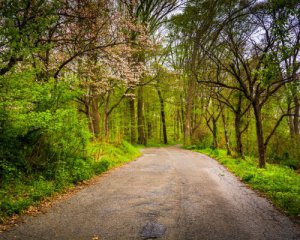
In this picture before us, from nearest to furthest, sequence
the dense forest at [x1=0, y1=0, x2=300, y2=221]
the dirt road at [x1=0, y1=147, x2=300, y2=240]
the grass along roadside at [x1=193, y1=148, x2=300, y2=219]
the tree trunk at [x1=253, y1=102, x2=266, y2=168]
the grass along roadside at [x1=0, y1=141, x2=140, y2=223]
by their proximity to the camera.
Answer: the dirt road at [x1=0, y1=147, x2=300, y2=240]
the grass along roadside at [x1=0, y1=141, x2=140, y2=223]
the grass along roadside at [x1=193, y1=148, x2=300, y2=219]
the dense forest at [x1=0, y1=0, x2=300, y2=221]
the tree trunk at [x1=253, y1=102, x2=266, y2=168]

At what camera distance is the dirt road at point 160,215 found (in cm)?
498

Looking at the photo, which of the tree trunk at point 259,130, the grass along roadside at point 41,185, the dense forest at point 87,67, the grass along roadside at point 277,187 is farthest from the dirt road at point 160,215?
the tree trunk at point 259,130

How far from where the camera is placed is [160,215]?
594 centimetres

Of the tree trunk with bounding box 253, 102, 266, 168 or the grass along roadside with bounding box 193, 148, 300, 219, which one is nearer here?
the grass along roadside with bounding box 193, 148, 300, 219

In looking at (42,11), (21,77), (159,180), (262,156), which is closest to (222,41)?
(262,156)

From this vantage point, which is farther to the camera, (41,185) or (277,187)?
(277,187)

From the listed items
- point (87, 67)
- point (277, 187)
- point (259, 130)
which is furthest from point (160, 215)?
point (87, 67)

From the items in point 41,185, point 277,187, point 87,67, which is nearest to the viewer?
point 41,185

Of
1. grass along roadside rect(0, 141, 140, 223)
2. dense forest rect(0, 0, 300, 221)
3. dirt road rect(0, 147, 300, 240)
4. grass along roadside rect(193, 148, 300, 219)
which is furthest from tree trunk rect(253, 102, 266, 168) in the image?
grass along roadside rect(0, 141, 140, 223)

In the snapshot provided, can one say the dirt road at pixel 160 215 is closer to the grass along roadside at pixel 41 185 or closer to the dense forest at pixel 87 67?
the grass along roadside at pixel 41 185

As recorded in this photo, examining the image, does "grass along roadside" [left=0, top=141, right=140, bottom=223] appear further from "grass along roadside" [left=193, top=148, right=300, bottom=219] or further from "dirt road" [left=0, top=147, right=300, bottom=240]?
"grass along roadside" [left=193, top=148, right=300, bottom=219]

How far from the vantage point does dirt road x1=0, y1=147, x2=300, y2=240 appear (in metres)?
4.98

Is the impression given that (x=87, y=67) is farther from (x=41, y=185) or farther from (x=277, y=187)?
(x=277, y=187)

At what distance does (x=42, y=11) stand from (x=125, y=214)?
6.29 metres
